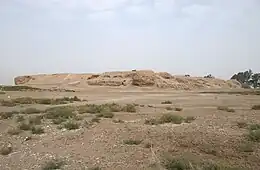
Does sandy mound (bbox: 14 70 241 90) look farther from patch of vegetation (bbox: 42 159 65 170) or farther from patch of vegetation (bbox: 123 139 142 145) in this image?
patch of vegetation (bbox: 42 159 65 170)

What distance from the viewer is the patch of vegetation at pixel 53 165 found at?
32.3 feet

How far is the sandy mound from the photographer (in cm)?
6191

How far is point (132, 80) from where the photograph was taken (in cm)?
6300

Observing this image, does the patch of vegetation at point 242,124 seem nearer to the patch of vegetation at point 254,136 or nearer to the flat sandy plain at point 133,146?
the flat sandy plain at point 133,146

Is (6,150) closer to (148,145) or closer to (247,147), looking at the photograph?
(148,145)

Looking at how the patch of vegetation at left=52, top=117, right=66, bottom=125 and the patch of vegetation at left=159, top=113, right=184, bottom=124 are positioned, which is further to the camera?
the patch of vegetation at left=52, top=117, right=66, bottom=125

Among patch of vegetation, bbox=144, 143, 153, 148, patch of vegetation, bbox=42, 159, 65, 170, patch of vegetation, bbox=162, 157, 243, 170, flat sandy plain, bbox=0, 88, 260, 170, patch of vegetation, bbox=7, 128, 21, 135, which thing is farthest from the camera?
patch of vegetation, bbox=7, 128, 21, 135

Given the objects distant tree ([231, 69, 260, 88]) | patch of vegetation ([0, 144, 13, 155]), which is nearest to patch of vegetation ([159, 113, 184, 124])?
patch of vegetation ([0, 144, 13, 155])

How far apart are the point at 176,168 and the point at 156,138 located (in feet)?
11.0

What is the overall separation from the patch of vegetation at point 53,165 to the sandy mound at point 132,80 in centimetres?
5019

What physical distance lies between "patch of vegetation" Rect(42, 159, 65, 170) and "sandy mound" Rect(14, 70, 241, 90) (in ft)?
165

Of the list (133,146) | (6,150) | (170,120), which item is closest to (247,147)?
(133,146)

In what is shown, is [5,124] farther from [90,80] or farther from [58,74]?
[58,74]

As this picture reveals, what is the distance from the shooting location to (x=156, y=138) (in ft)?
41.7
